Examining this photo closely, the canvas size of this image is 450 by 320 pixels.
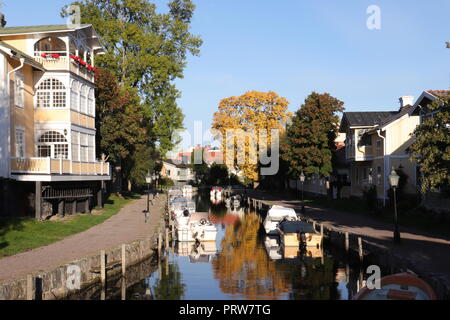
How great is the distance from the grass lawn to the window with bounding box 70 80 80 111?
7.67 meters

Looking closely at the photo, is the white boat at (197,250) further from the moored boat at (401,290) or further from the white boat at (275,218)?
the moored boat at (401,290)

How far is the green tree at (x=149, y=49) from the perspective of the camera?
187ft

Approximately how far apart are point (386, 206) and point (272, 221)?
31.2 feet

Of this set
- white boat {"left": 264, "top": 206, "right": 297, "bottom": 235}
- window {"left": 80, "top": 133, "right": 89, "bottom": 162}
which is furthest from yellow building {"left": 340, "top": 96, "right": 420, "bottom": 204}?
window {"left": 80, "top": 133, "right": 89, "bottom": 162}

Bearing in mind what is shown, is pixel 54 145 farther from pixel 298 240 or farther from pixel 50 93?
pixel 298 240

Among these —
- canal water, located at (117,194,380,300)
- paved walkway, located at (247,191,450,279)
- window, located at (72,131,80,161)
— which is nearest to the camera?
paved walkway, located at (247,191,450,279)

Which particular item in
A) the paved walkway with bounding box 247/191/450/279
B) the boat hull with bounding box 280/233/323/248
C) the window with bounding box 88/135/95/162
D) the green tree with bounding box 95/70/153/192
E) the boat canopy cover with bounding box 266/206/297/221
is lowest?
the boat hull with bounding box 280/233/323/248

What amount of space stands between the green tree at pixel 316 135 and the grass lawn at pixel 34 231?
27.2 metres

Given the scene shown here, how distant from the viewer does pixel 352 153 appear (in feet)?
178

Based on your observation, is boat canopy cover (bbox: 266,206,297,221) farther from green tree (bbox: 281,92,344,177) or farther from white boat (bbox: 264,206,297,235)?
green tree (bbox: 281,92,344,177)

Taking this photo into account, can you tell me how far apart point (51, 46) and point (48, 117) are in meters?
6.20

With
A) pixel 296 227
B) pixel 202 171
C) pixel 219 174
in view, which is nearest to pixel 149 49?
pixel 296 227

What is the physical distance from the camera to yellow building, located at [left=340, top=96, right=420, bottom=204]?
4594cm

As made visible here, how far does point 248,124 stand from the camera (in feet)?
250
